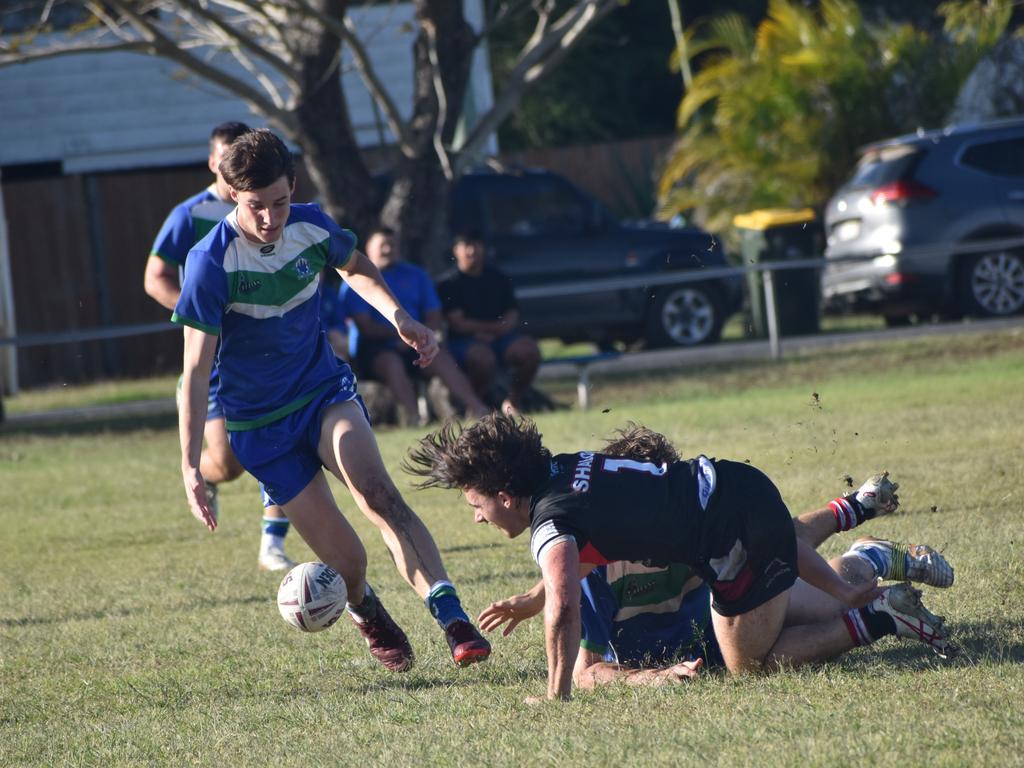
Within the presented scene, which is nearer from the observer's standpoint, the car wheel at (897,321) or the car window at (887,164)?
the car window at (887,164)

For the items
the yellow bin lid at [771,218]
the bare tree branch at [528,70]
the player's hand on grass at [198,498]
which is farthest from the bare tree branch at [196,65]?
the player's hand on grass at [198,498]

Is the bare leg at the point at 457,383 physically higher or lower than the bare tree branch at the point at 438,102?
lower

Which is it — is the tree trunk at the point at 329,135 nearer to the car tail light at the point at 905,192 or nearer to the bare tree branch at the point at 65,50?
the bare tree branch at the point at 65,50

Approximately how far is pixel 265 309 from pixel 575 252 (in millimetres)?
12741

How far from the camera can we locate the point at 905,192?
16469 millimetres

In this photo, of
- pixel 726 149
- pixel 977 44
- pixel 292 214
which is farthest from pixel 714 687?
pixel 977 44

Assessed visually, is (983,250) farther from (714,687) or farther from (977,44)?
(714,687)

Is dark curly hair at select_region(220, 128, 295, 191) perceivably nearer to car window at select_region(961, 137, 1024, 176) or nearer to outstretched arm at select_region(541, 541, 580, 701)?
outstretched arm at select_region(541, 541, 580, 701)

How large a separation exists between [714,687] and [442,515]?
4.55 meters

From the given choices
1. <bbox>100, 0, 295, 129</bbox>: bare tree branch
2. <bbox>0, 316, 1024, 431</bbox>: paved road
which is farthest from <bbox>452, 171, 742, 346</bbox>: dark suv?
<bbox>100, 0, 295, 129</bbox>: bare tree branch

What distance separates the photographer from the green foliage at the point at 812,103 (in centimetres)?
2155

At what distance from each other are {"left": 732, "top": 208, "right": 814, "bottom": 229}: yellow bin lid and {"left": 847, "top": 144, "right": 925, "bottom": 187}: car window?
143 cm

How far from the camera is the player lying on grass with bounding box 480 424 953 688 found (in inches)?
197

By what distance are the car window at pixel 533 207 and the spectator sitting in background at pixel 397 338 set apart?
4.54 m
